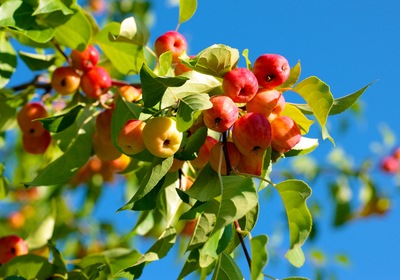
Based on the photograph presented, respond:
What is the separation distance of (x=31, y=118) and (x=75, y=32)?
335 millimetres

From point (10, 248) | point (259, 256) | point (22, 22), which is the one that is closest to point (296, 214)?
point (259, 256)

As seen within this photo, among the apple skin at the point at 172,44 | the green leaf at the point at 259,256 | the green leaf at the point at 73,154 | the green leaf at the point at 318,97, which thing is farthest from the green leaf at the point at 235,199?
the green leaf at the point at 73,154

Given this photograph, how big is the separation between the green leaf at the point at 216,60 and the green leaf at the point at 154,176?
0.79 feet

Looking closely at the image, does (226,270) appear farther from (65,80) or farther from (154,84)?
(65,80)

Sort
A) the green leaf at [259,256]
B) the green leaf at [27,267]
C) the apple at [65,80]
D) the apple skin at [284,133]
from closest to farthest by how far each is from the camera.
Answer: the green leaf at [259,256]
the apple skin at [284,133]
the green leaf at [27,267]
the apple at [65,80]

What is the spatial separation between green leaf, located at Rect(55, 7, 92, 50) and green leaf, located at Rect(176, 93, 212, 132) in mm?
788

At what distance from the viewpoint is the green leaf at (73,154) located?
2053mm

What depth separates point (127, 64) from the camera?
7.29 feet

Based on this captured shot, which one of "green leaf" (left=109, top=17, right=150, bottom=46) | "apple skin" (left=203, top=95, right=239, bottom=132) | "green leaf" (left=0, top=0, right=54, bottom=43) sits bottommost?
"green leaf" (left=0, top=0, right=54, bottom=43)

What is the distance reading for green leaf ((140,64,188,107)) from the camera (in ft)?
5.02

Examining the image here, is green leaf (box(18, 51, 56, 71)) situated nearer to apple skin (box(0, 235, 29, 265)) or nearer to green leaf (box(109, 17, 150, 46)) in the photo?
green leaf (box(109, 17, 150, 46))

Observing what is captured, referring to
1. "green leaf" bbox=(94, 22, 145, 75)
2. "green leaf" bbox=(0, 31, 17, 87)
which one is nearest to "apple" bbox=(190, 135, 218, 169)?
"green leaf" bbox=(94, 22, 145, 75)

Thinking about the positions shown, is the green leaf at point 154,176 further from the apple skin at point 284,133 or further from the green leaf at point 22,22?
the green leaf at point 22,22

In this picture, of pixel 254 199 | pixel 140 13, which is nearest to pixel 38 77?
pixel 254 199
